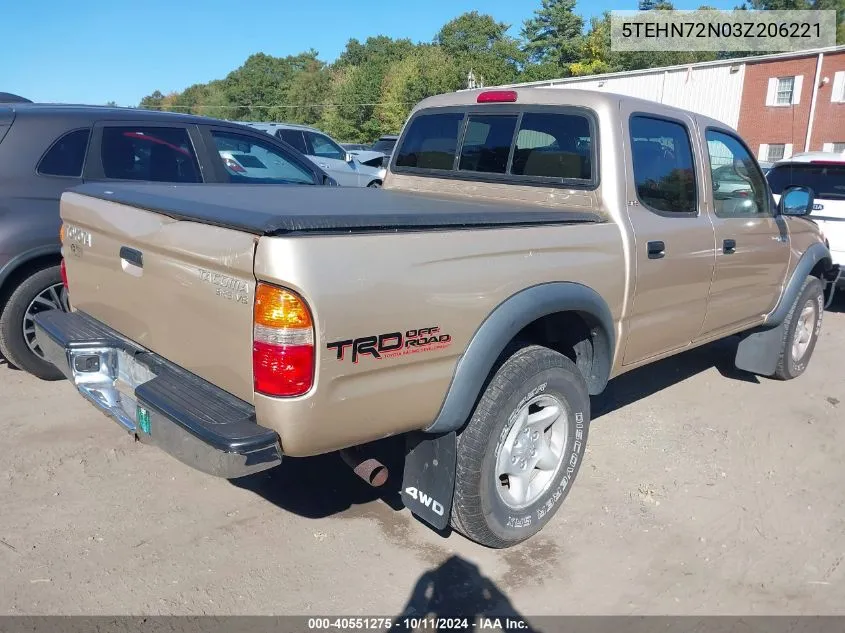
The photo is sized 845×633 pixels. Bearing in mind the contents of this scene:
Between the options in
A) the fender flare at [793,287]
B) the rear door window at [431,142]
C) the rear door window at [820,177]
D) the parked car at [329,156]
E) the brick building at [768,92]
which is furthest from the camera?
the brick building at [768,92]

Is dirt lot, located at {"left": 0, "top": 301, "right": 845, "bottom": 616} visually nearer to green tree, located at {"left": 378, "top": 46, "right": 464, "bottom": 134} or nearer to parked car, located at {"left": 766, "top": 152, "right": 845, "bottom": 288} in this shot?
parked car, located at {"left": 766, "top": 152, "right": 845, "bottom": 288}

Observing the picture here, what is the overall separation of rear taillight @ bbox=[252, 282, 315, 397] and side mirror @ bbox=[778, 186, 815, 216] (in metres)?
3.95

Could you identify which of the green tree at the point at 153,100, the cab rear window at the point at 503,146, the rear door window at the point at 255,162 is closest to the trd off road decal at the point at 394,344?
the cab rear window at the point at 503,146

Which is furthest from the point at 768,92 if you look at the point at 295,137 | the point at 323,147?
the point at 295,137

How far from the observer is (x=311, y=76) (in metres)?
72.6

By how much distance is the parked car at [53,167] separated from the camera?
439cm

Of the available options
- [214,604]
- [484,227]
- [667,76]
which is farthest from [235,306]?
[667,76]

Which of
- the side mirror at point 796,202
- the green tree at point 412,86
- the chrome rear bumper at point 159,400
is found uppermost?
the green tree at point 412,86

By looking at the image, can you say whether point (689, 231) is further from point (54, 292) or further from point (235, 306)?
point (54, 292)

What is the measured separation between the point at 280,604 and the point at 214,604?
10.2 inches

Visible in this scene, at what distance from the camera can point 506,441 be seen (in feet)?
9.68

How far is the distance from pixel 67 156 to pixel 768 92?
28.2 metres

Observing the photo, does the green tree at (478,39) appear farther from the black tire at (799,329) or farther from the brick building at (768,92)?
the black tire at (799,329)

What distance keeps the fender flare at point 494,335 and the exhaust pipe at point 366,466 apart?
0.27 meters
